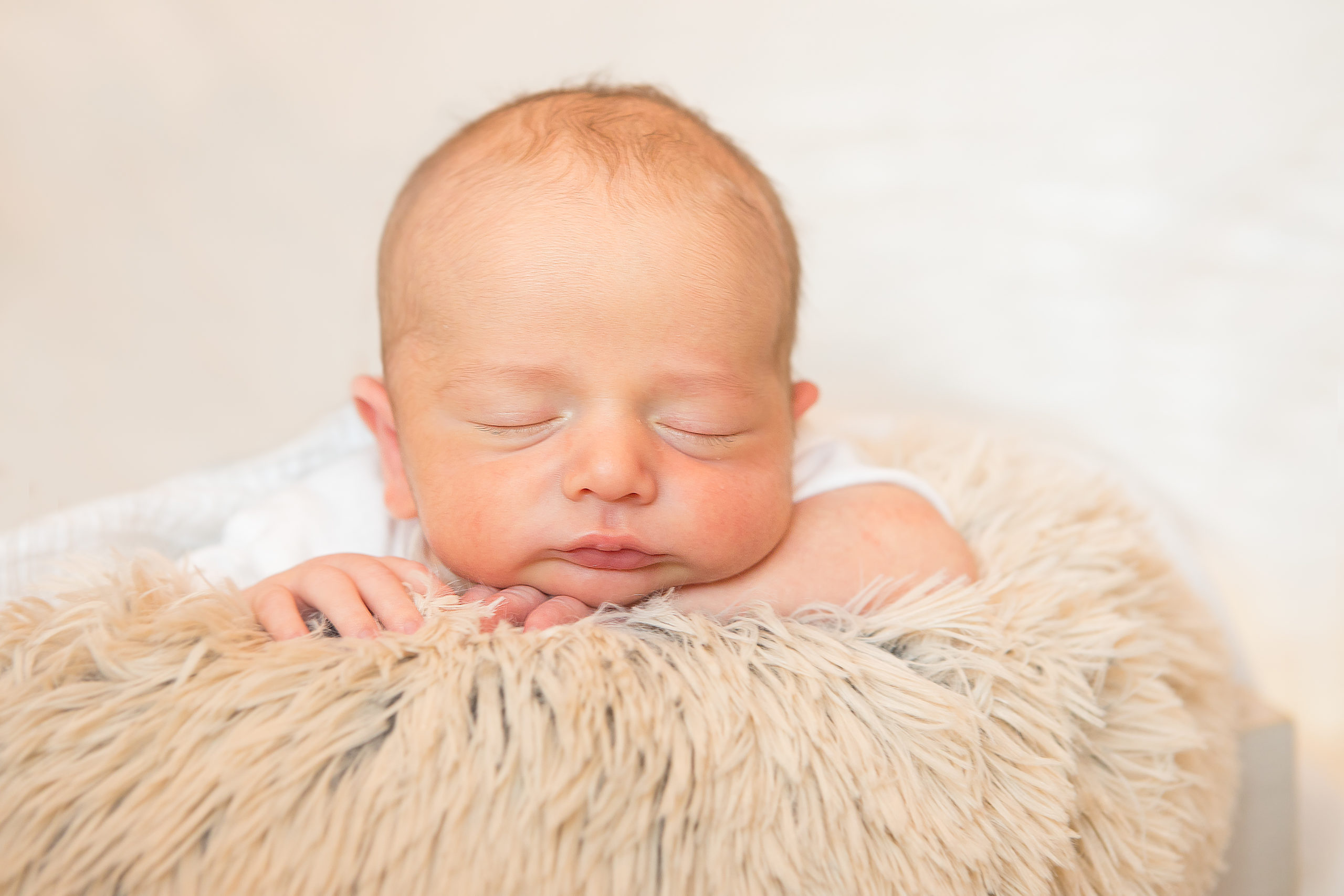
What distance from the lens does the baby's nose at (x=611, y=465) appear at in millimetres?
802

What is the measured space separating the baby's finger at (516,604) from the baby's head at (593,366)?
11 mm

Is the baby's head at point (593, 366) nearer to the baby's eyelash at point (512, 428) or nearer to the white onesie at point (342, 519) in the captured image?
the baby's eyelash at point (512, 428)

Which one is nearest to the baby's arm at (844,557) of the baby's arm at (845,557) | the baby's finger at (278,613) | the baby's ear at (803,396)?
the baby's arm at (845,557)

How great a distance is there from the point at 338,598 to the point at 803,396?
54 centimetres

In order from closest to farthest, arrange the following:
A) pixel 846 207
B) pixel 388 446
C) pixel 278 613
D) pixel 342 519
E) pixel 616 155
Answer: pixel 278 613
pixel 616 155
pixel 388 446
pixel 342 519
pixel 846 207

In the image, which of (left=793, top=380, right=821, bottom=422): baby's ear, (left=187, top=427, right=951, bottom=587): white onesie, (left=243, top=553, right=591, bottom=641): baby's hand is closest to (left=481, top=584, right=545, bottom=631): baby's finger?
(left=243, top=553, right=591, bottom=641): baby's hand

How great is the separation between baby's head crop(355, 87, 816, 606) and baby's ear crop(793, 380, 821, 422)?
0.38 ft

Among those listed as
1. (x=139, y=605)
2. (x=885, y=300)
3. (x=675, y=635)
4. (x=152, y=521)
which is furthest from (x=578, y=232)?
(x=885, y=300)

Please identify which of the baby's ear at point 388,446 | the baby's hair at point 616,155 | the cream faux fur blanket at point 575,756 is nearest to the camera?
the cream faux fur blanket at point 575,756

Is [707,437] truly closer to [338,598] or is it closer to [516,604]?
[516,604]

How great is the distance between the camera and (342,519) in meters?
1.18

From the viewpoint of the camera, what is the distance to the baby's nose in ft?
2.63

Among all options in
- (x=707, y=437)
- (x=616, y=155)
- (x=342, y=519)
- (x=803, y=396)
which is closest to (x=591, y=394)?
(x=707, y=437)

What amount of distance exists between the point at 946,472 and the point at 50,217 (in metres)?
1.71
